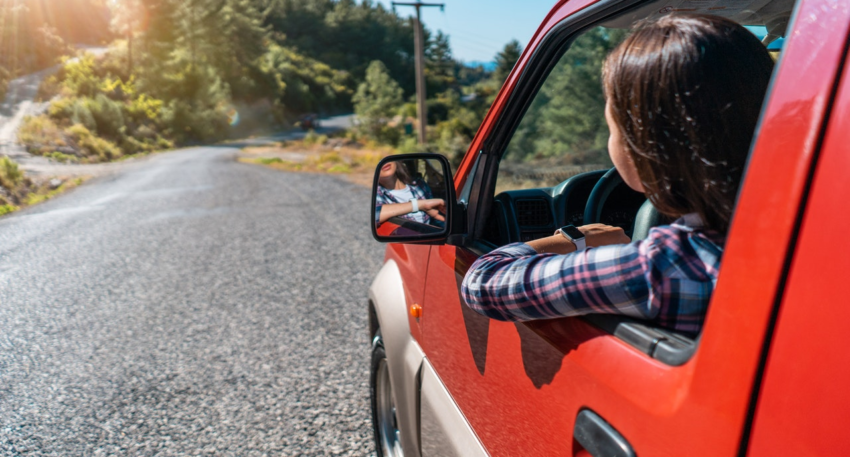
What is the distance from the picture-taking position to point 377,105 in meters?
45.9

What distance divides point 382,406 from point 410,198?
1.26 metres

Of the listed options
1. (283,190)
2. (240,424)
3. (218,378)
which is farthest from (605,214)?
(283,190)

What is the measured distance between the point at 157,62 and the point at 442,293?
5865 cm

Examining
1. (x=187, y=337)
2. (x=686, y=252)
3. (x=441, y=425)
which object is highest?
(x=686, y=252)

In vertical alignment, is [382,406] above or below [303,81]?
below

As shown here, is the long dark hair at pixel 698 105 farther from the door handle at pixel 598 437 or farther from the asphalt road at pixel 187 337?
the asphalt road at pixel 187 337

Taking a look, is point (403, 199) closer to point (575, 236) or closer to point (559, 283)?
point (575, 236)

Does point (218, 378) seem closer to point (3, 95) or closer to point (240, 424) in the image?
point (240, 424)

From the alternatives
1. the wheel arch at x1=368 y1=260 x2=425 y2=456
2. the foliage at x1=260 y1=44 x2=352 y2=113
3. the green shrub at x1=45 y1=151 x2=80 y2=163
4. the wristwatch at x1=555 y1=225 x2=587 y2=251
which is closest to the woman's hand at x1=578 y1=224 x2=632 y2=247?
the wristwatch at x1=555 y1=225 x2=587 y2=251

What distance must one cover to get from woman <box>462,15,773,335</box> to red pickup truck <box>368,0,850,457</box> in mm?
72

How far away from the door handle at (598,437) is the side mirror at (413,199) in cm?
70

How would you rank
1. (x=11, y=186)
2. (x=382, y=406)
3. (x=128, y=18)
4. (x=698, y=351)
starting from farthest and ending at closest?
(x=128, y=18) → (x=11, y=186) → (x=382, y=406) → (x=698, y=351)

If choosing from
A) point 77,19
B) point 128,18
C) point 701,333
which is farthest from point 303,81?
point 701,333

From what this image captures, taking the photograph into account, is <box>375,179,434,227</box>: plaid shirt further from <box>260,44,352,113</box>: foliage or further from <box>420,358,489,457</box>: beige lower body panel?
<box>260,44,352,113</box>: foliage
